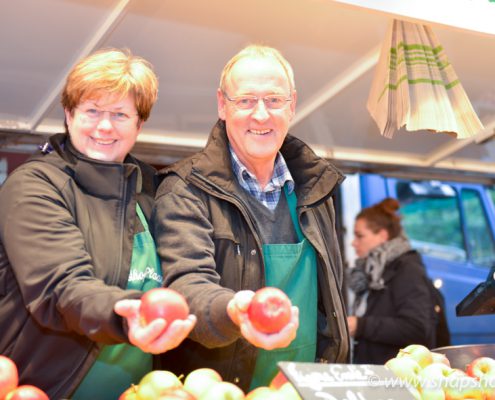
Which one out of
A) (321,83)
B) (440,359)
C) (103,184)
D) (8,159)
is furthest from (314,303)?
(8,159)

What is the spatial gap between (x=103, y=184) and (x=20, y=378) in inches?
21.5

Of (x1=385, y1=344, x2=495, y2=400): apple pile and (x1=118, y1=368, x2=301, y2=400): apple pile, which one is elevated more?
(x1=118, y1=368, x2=301, y2=400): apple pile

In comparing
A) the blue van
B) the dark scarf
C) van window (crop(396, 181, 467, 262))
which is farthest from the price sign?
van window (crop(396, 181, 467, 262))

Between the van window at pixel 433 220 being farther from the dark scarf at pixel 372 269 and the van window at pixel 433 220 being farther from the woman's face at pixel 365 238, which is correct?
the dark scarf at pixel 372 269

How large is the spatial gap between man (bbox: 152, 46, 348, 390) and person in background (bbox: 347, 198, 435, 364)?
6.46ft

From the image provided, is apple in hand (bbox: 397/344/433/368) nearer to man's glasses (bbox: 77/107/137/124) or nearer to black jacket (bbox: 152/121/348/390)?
black jacket (bbox: 152/121/348/390)

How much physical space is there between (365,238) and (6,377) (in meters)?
3.68

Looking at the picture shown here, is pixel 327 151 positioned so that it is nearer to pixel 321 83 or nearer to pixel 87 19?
pixel 321 83

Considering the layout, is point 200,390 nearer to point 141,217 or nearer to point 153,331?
point 153,331

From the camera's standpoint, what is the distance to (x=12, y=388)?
1433 millimetres

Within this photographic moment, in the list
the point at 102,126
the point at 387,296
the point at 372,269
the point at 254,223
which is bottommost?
the point at 387,296

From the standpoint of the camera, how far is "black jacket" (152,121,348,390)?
5.39 ft

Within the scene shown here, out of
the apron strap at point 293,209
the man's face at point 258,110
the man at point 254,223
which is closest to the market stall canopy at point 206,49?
the man's face at point 258,110

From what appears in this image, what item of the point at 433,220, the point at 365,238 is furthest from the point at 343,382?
the point at 433,220
